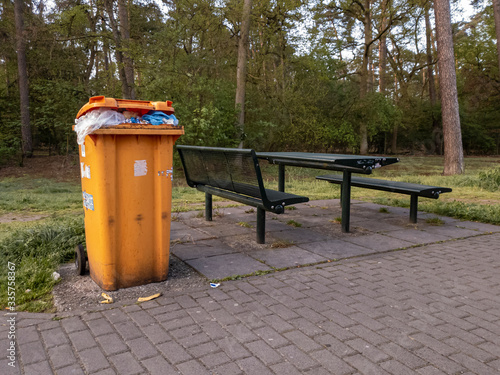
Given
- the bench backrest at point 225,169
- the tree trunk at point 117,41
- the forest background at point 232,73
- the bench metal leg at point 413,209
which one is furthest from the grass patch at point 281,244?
the tree trunk at point 117,41

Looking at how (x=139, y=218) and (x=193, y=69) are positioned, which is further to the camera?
(x=193, y=69)

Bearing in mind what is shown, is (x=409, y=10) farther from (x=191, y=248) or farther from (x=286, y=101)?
(x=191, y=248)

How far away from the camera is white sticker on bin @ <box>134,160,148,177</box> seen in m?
3.29

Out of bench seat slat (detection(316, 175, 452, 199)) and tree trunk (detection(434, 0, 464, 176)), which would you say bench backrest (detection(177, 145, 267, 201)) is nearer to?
bench seat slat (detection(316, 175, 452, 199))

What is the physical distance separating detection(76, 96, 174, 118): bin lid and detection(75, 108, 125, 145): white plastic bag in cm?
4

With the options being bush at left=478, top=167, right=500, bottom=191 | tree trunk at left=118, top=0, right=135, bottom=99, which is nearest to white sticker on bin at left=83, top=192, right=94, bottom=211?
bush at left=478, top=167, right=500, bottom=191

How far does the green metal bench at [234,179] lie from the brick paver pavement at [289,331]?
3.33 feet

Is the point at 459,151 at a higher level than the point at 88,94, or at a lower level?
lower

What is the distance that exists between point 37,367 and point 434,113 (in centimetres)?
3212

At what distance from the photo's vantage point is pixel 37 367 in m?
2.20

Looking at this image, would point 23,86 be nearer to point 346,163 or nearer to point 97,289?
point 346,163

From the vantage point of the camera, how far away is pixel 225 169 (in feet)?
16.7

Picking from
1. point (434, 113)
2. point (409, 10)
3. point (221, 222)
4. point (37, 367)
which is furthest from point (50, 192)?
point (434, 113)

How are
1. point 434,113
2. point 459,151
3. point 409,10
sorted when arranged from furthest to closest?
1. point 434,113
2. point 409,10
3. point 459,151
